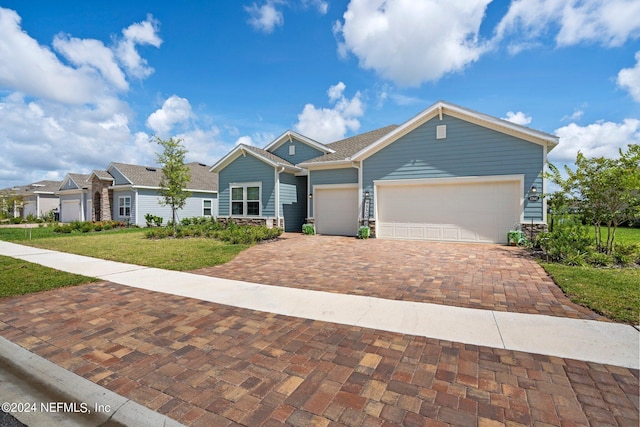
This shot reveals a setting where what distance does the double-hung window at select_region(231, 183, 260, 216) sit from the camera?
1772 centimetres

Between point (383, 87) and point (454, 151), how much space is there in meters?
6.72

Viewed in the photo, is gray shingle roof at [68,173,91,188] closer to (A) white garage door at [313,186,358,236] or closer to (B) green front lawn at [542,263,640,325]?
(A) white garage door at [313,186,358,236]

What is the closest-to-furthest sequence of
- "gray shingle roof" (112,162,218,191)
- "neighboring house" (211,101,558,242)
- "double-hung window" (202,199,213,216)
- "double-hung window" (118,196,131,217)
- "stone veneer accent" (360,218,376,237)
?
"neighboring house" (211,101,558,242), "stone veneer accent" (360,218,376,237), "gray shingle roof" (112,162,218,191), "double-hung window" (118,196,131,217), "double-hung window" (202,199,213,216)

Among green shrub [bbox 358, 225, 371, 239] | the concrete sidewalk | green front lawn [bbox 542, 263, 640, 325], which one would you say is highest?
green shrub [bbox 358, 225, 371, 239]

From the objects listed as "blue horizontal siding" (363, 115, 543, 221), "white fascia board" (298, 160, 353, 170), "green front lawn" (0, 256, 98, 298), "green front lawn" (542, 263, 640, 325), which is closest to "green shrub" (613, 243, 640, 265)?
"green front lawn" (542, 263, 640, 325)

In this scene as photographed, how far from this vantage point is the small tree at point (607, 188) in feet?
27.1

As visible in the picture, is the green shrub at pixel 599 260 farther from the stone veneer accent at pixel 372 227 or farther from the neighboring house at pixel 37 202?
the neighboring house at pixel 37 202

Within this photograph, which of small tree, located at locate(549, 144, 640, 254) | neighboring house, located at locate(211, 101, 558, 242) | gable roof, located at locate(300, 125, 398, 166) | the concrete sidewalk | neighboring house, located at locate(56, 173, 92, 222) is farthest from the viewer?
neighboring house, located at locate(56, 173, 92, 222)

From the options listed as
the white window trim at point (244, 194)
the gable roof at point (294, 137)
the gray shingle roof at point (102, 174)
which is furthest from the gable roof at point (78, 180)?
the gable roof at point (294, 137)

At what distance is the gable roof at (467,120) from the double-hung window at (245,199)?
6.72m

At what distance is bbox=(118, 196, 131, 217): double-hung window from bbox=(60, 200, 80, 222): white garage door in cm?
794

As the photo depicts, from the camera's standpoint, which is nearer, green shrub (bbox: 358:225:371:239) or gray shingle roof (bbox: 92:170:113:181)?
green shrub (bbox: 358:225:371:239)

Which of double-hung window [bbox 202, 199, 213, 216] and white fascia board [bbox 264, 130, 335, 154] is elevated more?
white fascia board [bbox 264, 130, 335, 154]

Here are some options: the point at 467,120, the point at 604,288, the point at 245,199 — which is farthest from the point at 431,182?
the point at 245,199
